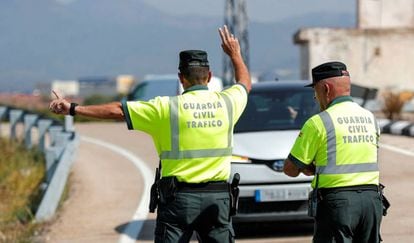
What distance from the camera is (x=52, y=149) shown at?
14.3m

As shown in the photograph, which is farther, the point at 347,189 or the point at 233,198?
the point at 233,198

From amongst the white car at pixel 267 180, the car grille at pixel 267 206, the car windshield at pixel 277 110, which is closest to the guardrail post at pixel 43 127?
the car windshield at pixel 277 110

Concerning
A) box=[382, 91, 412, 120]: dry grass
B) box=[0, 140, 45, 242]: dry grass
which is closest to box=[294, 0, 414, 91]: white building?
box=[382, 91, 412, 120]: dry grass

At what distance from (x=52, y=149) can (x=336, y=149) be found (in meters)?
8.61

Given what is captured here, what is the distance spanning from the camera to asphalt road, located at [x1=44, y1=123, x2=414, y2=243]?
1081 centimetres

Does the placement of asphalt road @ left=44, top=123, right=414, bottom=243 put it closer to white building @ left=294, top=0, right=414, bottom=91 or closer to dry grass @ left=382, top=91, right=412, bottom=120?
dry grass @ left=382, top=91, right=412, bottom=120

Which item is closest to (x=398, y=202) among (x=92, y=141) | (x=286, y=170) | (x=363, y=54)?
(x=286, y=170)

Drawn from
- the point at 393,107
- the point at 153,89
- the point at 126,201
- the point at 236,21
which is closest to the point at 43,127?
the point at 126,201

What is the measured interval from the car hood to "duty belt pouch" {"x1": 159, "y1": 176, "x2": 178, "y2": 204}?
4.00m

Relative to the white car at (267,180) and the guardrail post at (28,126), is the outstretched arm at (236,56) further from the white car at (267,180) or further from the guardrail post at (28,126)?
the guardrail post at (28,126)

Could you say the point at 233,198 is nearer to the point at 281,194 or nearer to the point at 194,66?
the point at 194,66

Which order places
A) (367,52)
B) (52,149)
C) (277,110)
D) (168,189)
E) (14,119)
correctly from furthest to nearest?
(367,52) < (14,119) < (52,149) < (277,110) < (168,189)

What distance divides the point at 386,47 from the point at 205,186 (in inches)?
1383

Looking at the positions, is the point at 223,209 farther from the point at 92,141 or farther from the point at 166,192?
the point at 92,141
